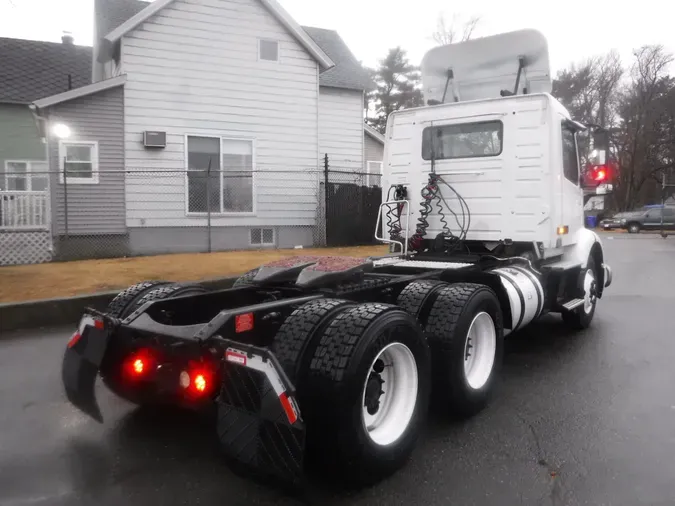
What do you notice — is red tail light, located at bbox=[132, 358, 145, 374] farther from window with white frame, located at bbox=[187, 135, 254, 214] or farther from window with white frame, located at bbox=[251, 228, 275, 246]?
window with white frame, located at bbox=[251, 228, 275, 246]

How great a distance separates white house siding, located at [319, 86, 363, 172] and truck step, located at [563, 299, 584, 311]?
39.0 feet

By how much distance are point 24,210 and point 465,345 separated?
40.5 ft

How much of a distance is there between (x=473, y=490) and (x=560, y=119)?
4.77 m

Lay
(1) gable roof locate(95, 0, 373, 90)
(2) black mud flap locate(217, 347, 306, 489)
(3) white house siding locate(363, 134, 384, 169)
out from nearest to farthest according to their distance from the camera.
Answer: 1. (2) black mud flap locate(217, 347, 306, 489)
2. (1) gable roof locate(95, 0, 373, 90)
3. (3) white house siding locate(363, 134, 384, 169)

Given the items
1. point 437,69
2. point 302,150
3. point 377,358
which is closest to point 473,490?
point 377,358

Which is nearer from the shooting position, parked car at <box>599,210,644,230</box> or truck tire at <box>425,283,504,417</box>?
truck tire at <box>425,283,504,417</box>

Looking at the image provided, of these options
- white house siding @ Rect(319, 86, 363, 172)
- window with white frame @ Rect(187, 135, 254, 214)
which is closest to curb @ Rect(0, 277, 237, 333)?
window with white frame @ Rect(187, 135, 254, 214)

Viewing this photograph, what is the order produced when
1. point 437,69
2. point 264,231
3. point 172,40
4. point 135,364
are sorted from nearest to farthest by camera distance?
point 135,364, point 437,69, point 172,40, point 264,231

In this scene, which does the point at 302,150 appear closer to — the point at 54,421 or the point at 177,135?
the point at 177,135

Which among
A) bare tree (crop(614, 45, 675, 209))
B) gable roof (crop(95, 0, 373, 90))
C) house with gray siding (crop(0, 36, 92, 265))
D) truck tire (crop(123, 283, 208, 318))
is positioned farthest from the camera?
bare tree (crop(614, 45, 675, 209))

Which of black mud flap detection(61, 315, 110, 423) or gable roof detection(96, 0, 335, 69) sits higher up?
gable roof detection(96, 0, 335, 69)

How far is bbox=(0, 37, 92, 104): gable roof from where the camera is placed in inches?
821

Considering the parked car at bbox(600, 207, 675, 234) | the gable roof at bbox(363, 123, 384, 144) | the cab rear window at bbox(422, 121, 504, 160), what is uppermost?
the gable roof at bbox(363, 123, 384, 144)

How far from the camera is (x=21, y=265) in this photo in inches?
462
